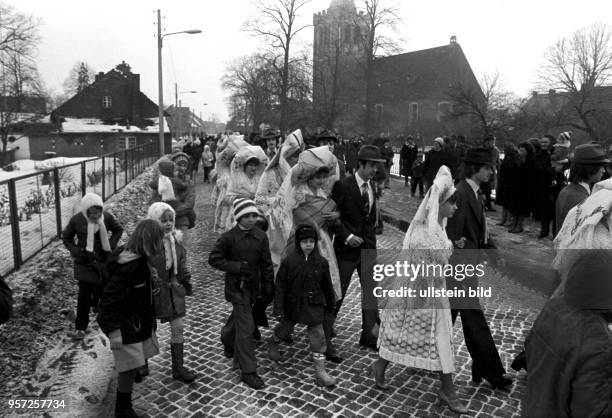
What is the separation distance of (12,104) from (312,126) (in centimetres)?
2792

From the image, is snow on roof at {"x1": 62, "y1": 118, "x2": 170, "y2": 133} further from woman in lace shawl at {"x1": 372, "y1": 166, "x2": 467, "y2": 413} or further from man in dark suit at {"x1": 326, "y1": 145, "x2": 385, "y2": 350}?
woman in lace shawl at {"x1": 372, "y1": 166, "x2": 467, "y2": 413}

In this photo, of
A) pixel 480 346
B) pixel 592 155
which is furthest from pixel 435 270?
pixel 592 155

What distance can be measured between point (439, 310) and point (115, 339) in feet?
8.11

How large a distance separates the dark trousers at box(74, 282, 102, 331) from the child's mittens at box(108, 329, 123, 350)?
1.78 m

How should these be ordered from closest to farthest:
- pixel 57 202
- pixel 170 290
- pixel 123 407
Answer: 1. pixel 123 407
2. pixel 170 290
3. pixel 57 202

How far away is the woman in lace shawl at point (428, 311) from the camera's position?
3.93 meters

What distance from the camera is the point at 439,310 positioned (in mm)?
3969

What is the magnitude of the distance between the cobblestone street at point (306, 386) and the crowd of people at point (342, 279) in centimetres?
12

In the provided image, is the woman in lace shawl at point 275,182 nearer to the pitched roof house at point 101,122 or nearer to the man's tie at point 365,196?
the man's tie at point 365,196

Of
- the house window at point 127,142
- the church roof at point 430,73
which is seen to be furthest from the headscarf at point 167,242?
the church roof at point 430,73

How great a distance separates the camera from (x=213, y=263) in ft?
14.8

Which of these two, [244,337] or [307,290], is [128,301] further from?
[307,290]

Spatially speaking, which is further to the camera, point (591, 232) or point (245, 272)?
point (245, 272)

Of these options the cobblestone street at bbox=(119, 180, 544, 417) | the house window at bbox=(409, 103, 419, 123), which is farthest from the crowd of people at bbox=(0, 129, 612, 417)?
the house window at bbox=(409, 103, 419, 123)
